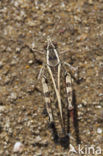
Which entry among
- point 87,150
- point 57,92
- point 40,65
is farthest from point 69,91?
point 87,150

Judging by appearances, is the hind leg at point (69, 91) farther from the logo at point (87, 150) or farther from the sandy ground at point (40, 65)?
the logo at point (87, 150)

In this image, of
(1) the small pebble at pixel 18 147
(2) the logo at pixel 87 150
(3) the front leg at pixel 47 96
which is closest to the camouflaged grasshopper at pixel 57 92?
(3) the front leg at pixel 47 96

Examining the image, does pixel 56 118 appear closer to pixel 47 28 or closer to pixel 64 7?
pixel 47 28

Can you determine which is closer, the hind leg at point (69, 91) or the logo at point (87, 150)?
the hind leg at point (69, 91)

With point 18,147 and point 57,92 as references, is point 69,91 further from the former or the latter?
point 18,147

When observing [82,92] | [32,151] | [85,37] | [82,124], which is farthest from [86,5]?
[32,151]
